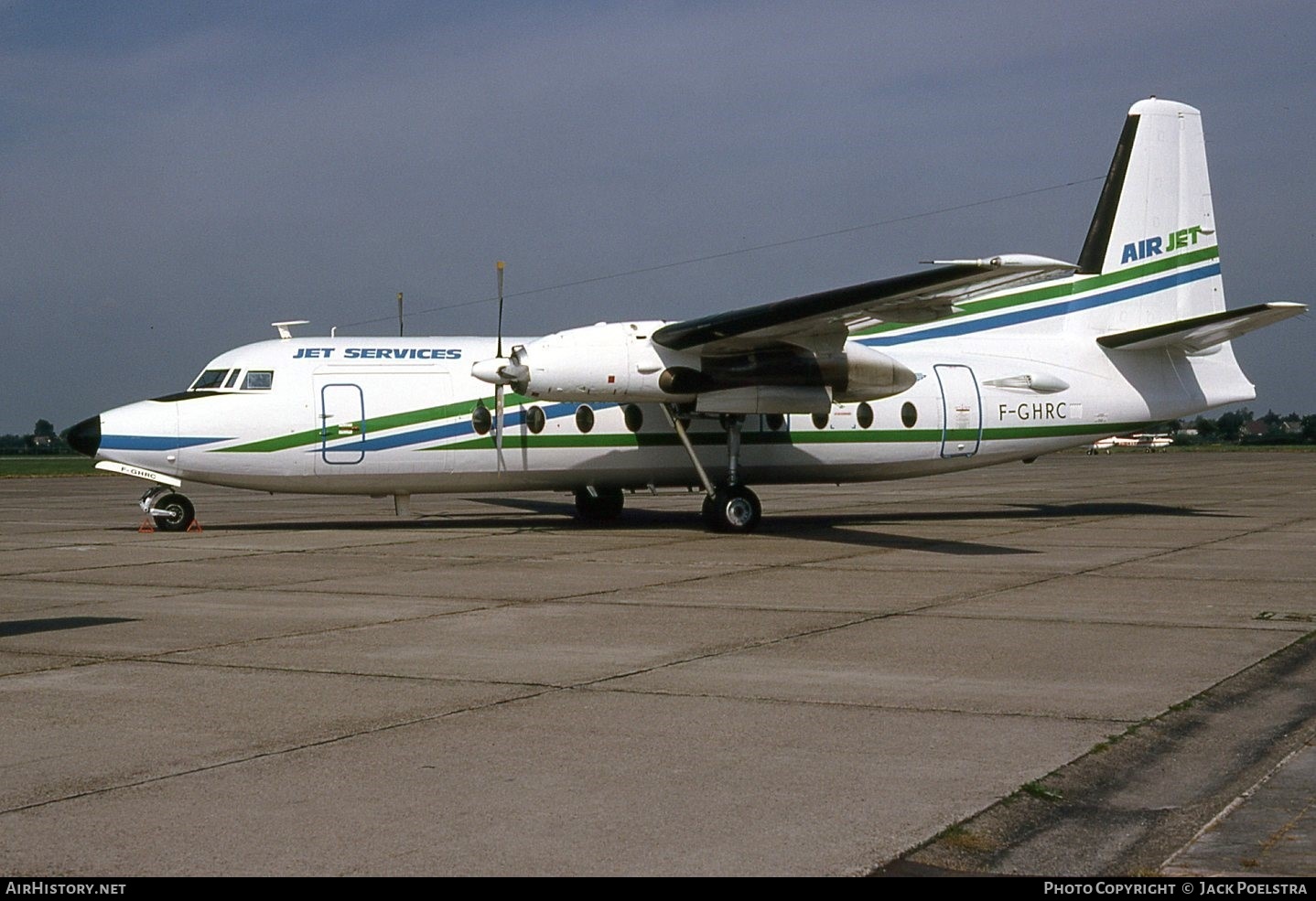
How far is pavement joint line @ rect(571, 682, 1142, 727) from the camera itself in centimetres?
747

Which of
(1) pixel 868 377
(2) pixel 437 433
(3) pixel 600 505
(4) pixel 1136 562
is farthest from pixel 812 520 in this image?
(4) pixel 1136 562

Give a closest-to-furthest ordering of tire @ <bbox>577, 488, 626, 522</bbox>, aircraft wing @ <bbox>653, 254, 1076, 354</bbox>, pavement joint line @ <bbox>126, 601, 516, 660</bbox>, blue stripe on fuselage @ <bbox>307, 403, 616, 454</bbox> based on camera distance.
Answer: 1. pavement joint line @ <bbox>126, 601, 516, 660</bbox>
2. aircraft wing @ <bbox>653, 254, 1076, 354</bbox>
3. blue stripe on fuselage @ <bbox>307, 403, 616, 454</bbox>
4. tire @ <bbox>577, 488, 626, 522</bbox>

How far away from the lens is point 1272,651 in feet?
31.6

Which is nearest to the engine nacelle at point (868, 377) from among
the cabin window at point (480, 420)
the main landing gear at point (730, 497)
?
the main landing gear at point (730, 497)

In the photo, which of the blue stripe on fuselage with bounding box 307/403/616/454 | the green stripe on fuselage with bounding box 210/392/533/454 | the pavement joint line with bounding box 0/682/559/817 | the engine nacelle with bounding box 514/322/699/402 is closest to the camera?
the pavement joint line with bounding box 0/682/559/817

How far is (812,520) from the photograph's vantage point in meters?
23.1

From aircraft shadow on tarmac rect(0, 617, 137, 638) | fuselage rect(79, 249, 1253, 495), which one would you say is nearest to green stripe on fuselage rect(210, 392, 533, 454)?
fuselage rect(79, 249, 1253, 495)

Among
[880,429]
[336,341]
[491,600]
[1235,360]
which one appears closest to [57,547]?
[336,341]

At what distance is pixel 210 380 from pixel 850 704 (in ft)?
47.7

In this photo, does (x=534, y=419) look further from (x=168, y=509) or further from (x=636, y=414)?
(x=168, y=509)

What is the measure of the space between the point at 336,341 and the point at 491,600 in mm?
9373

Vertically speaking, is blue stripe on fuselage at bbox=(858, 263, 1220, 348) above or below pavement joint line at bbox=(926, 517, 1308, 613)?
above

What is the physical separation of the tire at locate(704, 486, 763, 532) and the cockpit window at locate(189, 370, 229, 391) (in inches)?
297

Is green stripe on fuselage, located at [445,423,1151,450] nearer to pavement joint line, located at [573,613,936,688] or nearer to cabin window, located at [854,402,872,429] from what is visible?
cabin window, located at [854,402,872,429]
